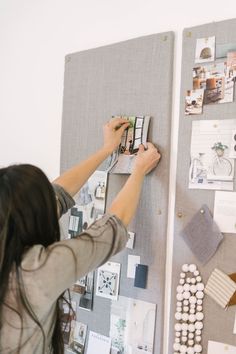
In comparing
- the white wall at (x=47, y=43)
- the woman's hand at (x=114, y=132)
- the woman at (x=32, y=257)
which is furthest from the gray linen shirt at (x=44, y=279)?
the white wall at (x=47, y=43)

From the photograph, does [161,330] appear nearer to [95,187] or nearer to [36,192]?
[95,187]

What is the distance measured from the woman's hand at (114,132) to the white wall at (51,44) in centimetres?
20

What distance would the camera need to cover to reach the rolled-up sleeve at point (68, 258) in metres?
0.91

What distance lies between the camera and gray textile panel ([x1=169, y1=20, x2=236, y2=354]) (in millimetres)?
1200

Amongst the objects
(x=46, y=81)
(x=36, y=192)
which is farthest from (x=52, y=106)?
(x=36, y=192)

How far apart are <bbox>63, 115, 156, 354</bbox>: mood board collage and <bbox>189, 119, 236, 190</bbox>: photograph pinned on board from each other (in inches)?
7.6

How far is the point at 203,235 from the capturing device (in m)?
1.24

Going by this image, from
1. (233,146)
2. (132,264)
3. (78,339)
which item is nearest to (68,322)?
(78,339)

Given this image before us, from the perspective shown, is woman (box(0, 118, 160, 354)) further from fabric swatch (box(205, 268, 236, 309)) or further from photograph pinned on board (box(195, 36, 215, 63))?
photograph pinned on board (box(195, 36, 215, 63))

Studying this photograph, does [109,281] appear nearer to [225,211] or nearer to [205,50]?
[225,211]

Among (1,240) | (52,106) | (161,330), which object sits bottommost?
(161,330)

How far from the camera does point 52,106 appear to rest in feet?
5.61

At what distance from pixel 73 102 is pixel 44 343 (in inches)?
37.3

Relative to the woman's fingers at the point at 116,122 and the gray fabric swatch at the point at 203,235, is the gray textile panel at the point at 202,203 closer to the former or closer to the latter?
the gray fabric swatch at the point at 203,235
